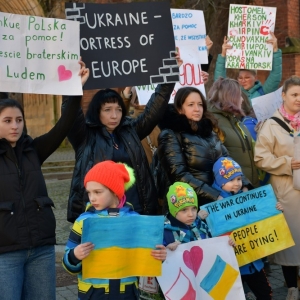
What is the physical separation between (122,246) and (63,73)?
4.04 ft

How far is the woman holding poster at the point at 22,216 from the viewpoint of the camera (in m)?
3.13

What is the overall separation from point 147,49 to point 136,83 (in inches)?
10.9

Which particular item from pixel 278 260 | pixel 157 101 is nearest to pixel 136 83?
pixel 157 101

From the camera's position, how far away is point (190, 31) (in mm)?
5477

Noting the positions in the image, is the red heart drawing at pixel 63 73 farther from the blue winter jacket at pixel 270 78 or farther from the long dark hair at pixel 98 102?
the blue winter jacket at pixel 270 78

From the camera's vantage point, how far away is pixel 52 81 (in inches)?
141

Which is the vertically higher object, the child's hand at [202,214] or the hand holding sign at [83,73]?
the hand holding sign at [83,73]

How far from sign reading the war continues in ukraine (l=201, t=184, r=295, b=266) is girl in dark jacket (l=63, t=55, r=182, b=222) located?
565 mm

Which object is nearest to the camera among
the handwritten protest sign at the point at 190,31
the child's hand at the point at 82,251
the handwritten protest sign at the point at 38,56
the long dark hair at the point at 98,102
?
the child's hand at the point at 82,251

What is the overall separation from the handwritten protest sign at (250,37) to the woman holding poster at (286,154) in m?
1.59

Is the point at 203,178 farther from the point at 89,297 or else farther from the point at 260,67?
the point at 260,67

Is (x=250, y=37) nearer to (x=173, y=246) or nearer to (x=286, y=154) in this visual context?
(x=286, y=154)

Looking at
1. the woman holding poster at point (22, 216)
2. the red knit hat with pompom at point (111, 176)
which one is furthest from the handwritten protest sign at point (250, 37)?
the woman holding poster at point (22, 216)

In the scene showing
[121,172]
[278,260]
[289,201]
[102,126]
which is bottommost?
[278,260]
